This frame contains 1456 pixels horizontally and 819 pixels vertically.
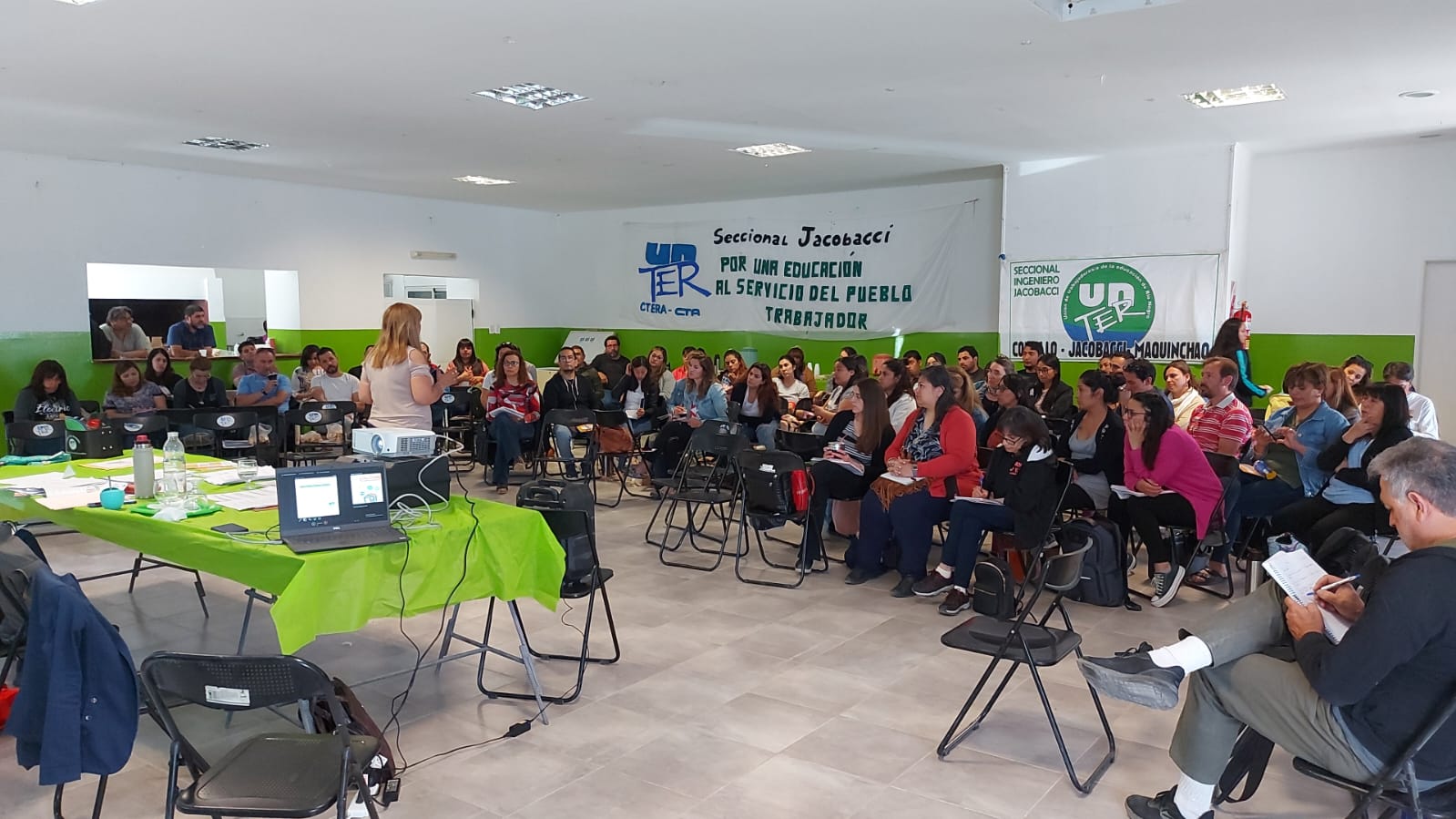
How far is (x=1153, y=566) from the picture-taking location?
5.35 meters

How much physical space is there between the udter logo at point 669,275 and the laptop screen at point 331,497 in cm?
996

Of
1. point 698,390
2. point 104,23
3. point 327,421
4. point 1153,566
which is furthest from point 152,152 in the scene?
point 1153,566

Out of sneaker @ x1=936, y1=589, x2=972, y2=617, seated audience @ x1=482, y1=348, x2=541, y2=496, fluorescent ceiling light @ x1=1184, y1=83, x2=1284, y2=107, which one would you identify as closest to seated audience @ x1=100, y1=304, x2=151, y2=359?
seated audience @ x1=482, y1=348, x2=541, y2=496

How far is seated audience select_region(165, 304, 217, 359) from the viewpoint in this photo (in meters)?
10.3

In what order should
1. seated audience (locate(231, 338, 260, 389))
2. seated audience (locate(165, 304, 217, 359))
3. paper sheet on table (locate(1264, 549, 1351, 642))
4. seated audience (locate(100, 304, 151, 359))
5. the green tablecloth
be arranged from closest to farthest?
paper sheet on table (locate(1264, 549, 1351, 642))
the green tablecloth
seated audience (locate(231, 338, 260, 389))
seated audience (locate(100, 304, 151, 359))
seated audience (locate(165, 304, 217, 359))

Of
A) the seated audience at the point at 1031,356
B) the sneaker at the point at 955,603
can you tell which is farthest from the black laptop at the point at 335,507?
the seated audience at the point at 1031,356

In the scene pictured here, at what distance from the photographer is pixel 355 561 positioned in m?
3.15

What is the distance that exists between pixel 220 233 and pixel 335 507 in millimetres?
8674

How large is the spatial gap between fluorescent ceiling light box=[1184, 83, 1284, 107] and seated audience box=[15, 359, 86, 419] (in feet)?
27.7

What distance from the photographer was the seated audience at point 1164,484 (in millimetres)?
5207

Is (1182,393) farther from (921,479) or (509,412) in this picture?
(509,412)

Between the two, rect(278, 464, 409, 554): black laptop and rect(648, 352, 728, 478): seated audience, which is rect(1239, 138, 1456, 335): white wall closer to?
rect(648, 352, 728, 478): seated audience

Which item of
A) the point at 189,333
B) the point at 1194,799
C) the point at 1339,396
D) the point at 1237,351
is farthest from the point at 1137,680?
the point at 189,333

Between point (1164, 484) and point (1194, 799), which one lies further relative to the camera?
point (1164, 484)
